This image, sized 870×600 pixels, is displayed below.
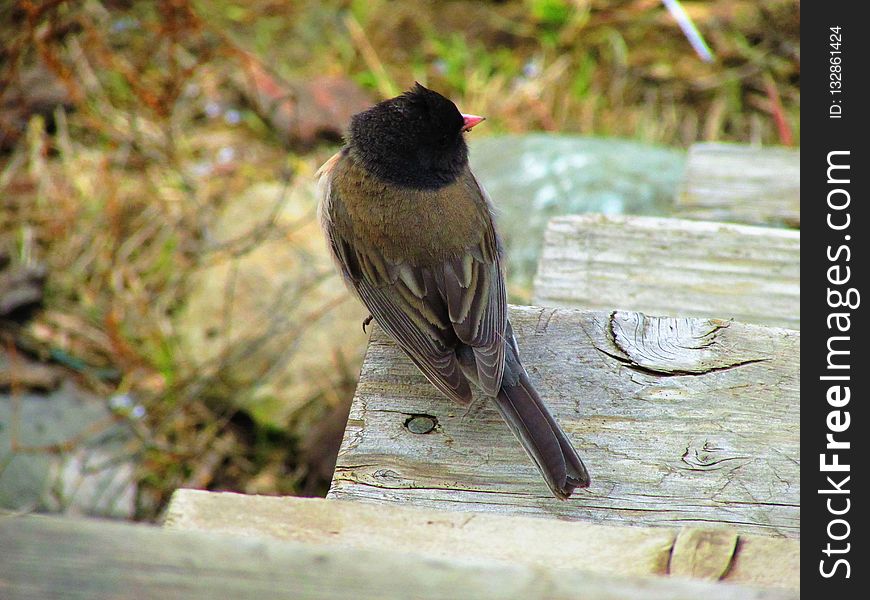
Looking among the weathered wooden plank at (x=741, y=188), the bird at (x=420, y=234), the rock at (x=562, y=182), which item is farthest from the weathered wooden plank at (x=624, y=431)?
the rock at (x=562, y=182)

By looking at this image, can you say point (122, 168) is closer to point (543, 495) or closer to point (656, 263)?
point (656, 263)

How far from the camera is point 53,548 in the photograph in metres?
1.15

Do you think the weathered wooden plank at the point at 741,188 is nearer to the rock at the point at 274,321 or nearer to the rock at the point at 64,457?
the rock at the point at 274,321

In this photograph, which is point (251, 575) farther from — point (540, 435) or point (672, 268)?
point (672, 268)

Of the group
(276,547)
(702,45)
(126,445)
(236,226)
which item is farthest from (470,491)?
(702,45)

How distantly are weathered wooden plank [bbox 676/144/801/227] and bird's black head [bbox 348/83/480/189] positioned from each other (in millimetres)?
810

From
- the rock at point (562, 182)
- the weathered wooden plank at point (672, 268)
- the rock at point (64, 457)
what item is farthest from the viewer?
the rock at point (562, 182)

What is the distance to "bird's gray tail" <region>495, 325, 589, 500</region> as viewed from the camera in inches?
68.2

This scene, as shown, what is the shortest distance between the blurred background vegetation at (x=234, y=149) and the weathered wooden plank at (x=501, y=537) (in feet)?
7.62

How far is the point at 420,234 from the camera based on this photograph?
2.64 m

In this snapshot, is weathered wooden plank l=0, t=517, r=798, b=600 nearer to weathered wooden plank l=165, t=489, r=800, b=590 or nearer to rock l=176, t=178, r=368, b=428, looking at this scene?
weathered wooden plank l=165, t=489, r=800, b=590

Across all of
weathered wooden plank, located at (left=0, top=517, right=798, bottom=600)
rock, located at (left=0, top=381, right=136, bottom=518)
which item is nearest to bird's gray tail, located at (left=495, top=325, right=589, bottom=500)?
weathered wooden plank, located at (left=0, top=517, right=798, bottom=600)

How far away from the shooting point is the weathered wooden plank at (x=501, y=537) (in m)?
1.37

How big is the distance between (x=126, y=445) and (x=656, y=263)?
2.33m
